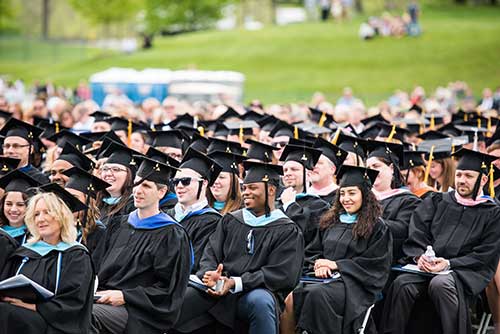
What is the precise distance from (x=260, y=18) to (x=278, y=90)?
153 feet

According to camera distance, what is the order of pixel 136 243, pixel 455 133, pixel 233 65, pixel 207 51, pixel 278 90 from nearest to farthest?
pixel 136 243
pixel 455 133
pixel 278 90
pixel 233 65
pixel 207 51

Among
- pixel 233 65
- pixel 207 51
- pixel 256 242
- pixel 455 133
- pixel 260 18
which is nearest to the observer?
pixel 256 242

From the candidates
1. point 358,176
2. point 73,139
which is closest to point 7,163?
point 73,139

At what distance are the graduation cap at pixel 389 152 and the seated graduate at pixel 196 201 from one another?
2017mm

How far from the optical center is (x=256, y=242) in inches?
349

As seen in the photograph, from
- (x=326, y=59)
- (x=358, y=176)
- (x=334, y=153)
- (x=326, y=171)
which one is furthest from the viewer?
(x=326, y=59)

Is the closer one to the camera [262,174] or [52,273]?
[52,273]

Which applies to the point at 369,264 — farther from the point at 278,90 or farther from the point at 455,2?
the point at 455,2

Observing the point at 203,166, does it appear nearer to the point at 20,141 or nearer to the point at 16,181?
the point at 16,181

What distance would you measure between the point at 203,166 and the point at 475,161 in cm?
268

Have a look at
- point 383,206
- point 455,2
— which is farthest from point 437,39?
point 383,206

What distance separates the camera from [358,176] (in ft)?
30.6

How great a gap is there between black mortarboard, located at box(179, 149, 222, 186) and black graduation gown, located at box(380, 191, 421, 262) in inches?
73.0

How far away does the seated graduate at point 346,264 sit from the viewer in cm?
877
